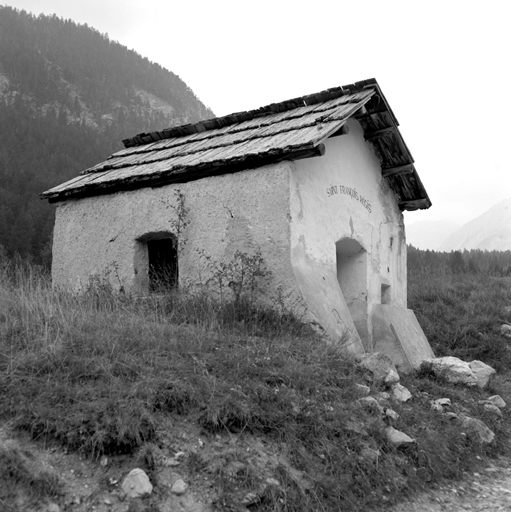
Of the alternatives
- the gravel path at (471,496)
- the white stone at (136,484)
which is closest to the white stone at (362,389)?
the gravel path at (471,496)

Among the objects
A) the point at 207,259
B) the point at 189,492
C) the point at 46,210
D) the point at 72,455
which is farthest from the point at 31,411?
the point at 46,210

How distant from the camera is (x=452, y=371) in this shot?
6.98m

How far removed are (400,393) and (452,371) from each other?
4.87ft

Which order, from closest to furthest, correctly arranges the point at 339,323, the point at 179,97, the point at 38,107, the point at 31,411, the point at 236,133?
the point at 31,411 < the point at 339,323 < the point at 236,133 < the point at 38,107 < the point at 179,97

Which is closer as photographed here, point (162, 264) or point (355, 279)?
point (162, 264)

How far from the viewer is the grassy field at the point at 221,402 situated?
12.5ft

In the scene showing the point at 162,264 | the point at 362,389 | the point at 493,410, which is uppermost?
the point at 162,264

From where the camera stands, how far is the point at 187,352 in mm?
4980

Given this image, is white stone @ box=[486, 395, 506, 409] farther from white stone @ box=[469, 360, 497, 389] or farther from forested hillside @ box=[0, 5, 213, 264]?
forested hillside @ box=[0, 5, 213, 264]

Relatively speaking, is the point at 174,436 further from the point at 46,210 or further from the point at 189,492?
the point at 46,210

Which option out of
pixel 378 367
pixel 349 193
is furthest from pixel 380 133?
pixel 378 367

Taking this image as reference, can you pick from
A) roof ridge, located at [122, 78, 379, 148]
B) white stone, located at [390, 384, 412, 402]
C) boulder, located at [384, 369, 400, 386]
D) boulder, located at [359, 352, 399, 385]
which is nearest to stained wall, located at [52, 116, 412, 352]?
boulder, located at [359, 352, 399, 385]

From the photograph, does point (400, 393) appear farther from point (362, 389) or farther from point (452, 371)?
point (452, 371)

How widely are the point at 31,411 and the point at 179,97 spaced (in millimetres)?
69589
